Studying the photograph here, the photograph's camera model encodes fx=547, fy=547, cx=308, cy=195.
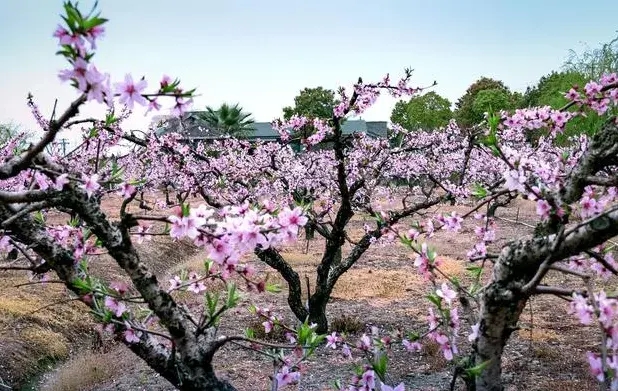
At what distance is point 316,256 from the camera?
18.5m

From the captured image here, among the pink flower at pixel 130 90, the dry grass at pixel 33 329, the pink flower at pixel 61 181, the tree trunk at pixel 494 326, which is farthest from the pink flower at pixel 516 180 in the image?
the dry grass at pixel 33 329

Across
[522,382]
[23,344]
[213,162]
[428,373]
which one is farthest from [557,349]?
[23,344]

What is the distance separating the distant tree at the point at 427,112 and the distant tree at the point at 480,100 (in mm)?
1490

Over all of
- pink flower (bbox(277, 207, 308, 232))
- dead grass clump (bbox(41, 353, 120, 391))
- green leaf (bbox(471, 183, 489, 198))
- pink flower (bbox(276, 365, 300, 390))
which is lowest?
dead grass clump (bbox(41, 353, 120, 391))

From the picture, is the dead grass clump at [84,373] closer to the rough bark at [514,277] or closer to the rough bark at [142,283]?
the rough bark at [142,283]

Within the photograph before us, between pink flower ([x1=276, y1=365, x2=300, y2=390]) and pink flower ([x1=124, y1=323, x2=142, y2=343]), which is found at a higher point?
pink flower ([x1=124, y1=323, x2=142, y2=343])

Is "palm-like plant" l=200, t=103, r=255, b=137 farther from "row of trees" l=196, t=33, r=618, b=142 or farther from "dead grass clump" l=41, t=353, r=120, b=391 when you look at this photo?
"dead grass clump" l=41, t=353, r=120, b=391

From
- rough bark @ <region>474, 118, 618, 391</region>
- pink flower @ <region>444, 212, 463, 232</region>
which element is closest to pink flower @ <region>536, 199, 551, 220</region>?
rough bark @ <region>474, 118, 618, 391</region>

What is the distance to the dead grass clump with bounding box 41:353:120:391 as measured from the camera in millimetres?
7910

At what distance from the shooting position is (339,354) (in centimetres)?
852

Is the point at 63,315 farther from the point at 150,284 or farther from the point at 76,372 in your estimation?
the point at 150,284

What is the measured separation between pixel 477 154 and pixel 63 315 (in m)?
→ 18.4

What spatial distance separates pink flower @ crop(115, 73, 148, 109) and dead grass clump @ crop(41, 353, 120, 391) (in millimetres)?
7091

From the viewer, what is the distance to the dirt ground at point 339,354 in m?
7.48
